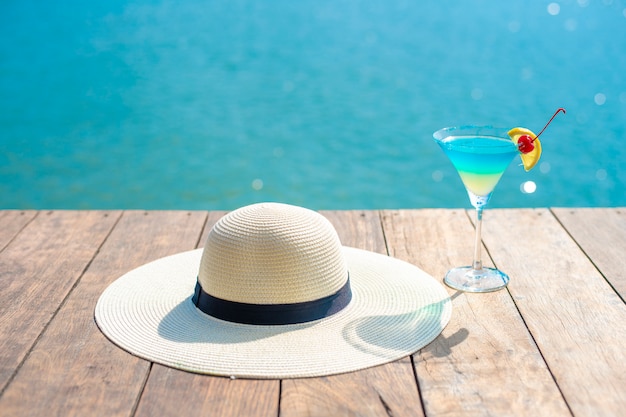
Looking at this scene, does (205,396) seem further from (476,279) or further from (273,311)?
(476,279)

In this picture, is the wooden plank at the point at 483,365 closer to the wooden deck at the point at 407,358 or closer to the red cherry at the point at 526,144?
the wooden deck at the point at 407,358

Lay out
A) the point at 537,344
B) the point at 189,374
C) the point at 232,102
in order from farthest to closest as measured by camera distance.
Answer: the point at 232,102
the point at 537,344
the point at 189,374

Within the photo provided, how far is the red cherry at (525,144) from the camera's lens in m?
1.89

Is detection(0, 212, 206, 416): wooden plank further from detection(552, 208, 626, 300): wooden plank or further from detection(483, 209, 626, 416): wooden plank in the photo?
detection(552, 208, 626, 300): wooden plank

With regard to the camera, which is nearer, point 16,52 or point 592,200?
point 592,200

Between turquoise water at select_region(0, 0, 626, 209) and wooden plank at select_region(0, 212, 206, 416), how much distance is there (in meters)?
2.90

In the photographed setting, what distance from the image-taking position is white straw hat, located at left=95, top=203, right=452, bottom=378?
1610 millimetres

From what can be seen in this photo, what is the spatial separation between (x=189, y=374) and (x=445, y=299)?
2.24ft

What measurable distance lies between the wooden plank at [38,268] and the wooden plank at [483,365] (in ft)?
2.78

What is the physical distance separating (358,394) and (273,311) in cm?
34

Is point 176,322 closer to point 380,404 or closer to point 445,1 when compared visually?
point 380,404

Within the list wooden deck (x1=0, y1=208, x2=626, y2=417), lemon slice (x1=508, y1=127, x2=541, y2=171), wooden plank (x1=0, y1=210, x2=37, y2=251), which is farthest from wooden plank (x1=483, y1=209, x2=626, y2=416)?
wooden plank (x1=0, y1=210, x2=37, y2=251)

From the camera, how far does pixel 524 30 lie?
7.49 metres

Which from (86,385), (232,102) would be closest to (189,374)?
(86,385)
